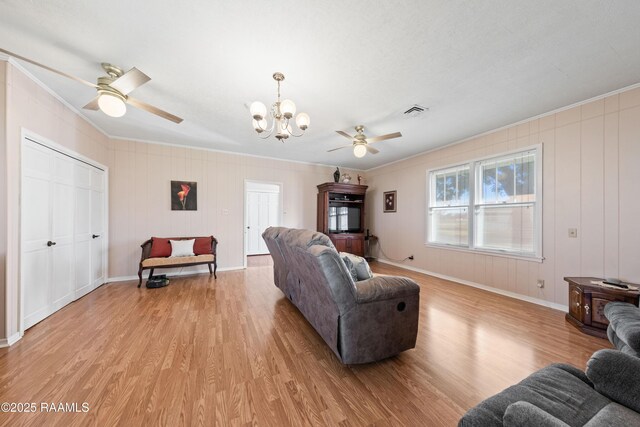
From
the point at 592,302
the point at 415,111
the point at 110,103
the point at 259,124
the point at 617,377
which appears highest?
the point at 415,111

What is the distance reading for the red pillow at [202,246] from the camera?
443cm

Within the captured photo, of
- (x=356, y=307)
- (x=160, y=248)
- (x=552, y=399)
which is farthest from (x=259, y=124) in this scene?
(x=160, y=248)

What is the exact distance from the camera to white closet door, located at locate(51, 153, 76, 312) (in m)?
2.79

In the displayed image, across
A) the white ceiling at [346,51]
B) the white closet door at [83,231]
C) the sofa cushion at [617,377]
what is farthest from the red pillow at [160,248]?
the sofa cushion at [617,377]

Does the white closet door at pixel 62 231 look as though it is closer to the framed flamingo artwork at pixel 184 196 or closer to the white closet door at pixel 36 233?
the white closet door at pixel 36 233

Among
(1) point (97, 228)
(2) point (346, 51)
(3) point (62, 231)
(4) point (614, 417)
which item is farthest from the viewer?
(1) point (97, 228)

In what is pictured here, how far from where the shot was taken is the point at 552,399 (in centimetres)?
94

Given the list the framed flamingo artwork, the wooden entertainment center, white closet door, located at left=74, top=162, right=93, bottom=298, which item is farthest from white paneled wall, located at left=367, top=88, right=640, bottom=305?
white closet door, located at left=74, top=162, right=93, bottom=298

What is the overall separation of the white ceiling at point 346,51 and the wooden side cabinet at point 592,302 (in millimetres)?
2206

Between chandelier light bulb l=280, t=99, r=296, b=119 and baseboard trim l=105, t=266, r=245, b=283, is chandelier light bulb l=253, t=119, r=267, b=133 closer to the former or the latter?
chandelier light bulb l=280, t=99, r=296, b=119

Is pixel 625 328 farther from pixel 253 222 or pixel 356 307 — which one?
pixel 253 222

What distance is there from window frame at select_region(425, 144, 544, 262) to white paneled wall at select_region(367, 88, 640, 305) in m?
0.06

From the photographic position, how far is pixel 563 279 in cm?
294

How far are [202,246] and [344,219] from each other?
3524 millimetres
